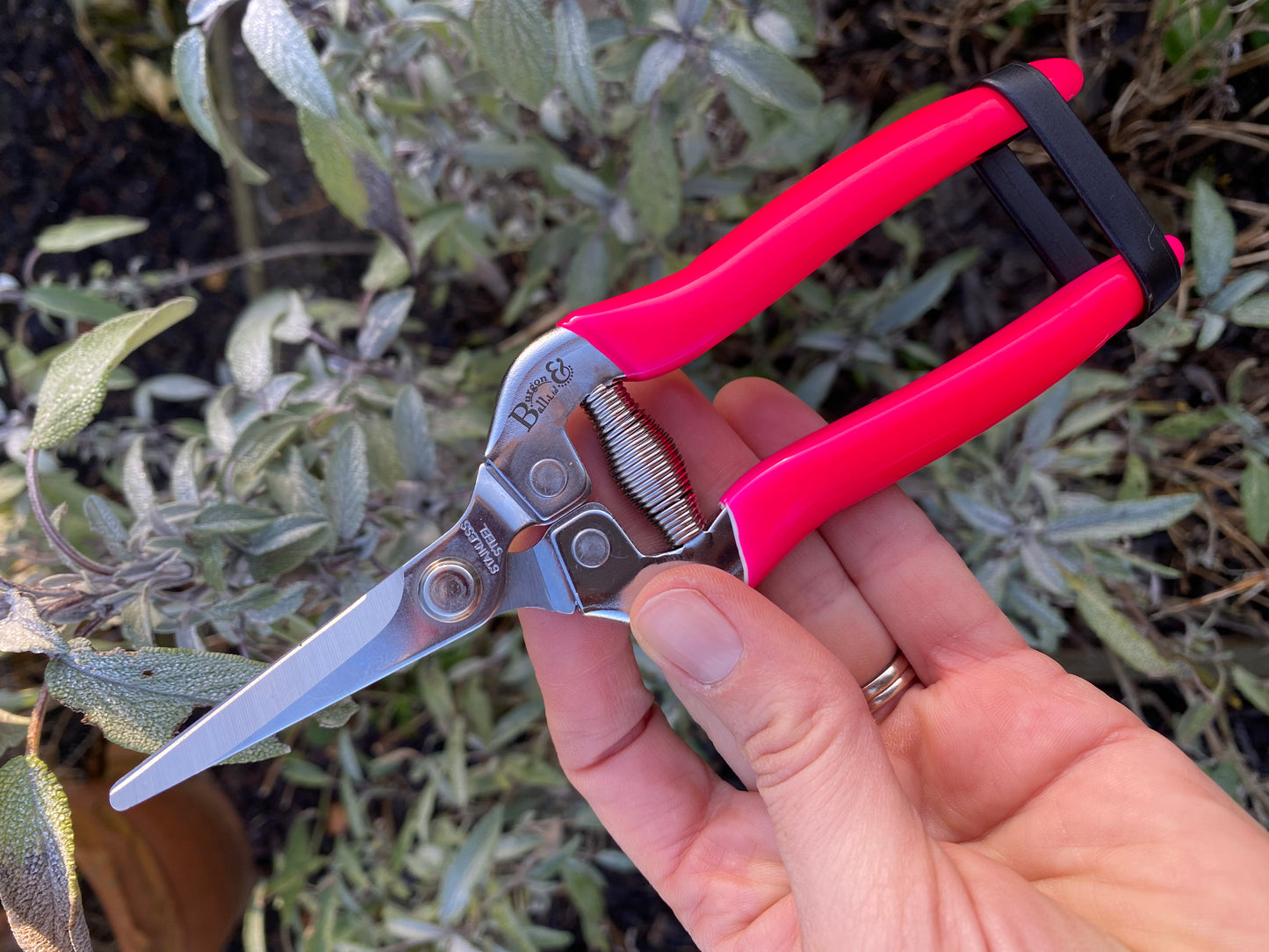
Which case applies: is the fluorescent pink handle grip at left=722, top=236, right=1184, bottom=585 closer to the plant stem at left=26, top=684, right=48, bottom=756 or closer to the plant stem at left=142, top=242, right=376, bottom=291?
the plant stem at left=26, top=684, right=48, bottom=756

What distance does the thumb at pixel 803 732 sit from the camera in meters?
0.64

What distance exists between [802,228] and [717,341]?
0.12 metres

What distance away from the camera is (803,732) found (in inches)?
25.6

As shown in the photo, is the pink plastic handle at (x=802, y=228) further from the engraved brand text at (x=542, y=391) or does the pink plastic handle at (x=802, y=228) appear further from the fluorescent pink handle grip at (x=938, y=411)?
the fluorescent pink handle grip at (x=938, y=411)

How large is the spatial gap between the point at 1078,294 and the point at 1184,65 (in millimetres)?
502

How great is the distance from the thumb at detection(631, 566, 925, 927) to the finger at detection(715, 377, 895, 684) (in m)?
0.30

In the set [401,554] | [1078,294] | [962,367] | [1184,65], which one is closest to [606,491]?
[401,554]

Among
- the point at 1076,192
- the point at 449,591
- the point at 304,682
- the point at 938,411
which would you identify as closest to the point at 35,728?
the point at 304,682

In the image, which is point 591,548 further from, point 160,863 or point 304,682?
point 160,863

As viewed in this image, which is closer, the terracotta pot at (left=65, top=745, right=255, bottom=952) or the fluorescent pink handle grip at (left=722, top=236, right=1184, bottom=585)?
the fluorescent pink handle grip at (left=722, top=236, right=1184, bottom=585)

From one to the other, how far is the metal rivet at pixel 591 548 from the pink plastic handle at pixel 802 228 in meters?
0.15

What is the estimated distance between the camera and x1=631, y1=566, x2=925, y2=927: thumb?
637 millimetres

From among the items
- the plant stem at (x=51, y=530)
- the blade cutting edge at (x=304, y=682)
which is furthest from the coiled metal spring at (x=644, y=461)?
the plant stem at (x=51, y=530)

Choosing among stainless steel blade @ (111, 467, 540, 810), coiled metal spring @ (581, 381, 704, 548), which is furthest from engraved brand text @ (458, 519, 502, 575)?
coiled metal spring @ (581, 381, 704, 548)
